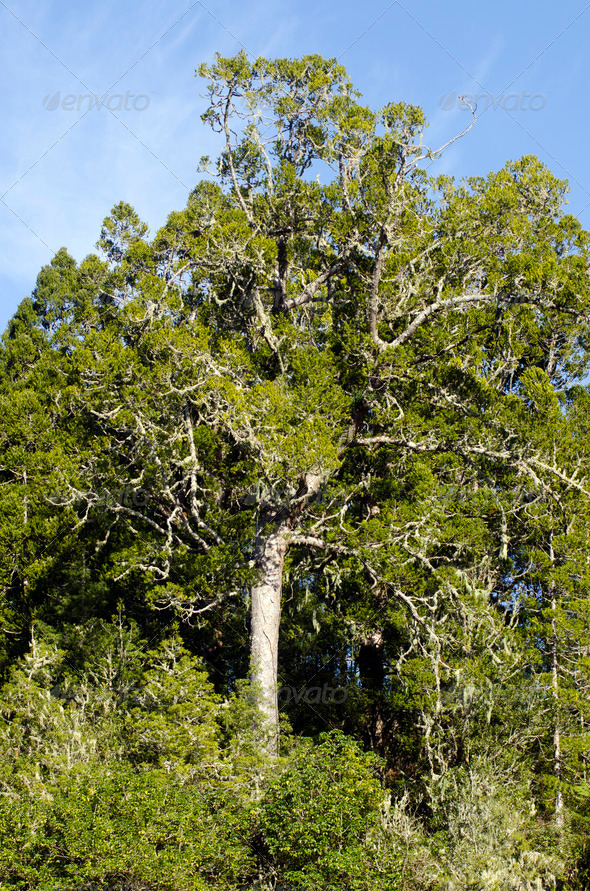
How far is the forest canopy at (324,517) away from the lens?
9766 mm

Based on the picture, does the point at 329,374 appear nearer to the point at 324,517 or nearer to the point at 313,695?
the point at 324,517

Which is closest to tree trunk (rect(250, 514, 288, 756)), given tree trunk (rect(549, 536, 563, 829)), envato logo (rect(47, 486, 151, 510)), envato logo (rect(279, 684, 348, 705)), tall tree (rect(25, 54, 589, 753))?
tall tree (rect(25, 54, 589, 753))

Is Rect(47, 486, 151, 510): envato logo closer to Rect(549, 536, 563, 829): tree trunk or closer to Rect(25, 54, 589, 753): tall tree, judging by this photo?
Rect(25, 54, 589, 753): tall tree

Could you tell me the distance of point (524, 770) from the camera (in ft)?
36.4

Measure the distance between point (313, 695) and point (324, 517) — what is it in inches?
200

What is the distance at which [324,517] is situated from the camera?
13516 millimetres

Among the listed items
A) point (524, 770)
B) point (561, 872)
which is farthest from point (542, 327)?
point (561, 872)

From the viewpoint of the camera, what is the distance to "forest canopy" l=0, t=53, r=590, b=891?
32.0 ft

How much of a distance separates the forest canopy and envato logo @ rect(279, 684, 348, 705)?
95mm

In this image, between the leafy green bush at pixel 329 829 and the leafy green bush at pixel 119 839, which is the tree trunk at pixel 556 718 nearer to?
the leafy green bush at pixel 329 829

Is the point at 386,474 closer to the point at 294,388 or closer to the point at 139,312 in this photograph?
the point at 294,388

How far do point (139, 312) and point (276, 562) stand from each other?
6.03 m

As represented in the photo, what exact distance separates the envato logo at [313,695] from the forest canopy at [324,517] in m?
0.09

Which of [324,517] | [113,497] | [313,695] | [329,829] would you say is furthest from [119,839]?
[313,695]
